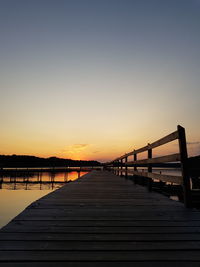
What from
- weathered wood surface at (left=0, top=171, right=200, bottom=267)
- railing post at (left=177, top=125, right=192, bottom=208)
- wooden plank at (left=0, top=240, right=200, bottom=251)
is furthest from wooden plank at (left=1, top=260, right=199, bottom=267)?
railing post at (left=177, top=125, right=192, bottom=208)

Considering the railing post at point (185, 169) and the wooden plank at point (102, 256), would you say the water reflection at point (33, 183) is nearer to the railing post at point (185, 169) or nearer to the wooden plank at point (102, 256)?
the railing post at point (185, 169)

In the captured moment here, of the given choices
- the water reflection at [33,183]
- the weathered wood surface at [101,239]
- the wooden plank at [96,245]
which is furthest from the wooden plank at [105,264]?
the water reflection at [33,183]

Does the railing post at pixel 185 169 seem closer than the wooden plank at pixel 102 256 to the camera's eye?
No

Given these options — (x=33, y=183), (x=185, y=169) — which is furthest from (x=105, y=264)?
(x=33, y=183)

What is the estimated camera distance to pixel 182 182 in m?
4.32

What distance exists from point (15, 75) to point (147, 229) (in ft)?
48.7

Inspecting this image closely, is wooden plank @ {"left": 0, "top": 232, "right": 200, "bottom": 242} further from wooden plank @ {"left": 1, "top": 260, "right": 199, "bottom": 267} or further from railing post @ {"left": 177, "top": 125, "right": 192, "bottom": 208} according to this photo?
railing post @ {"left": 177, "top": 125, "right": 192, "bottom": 208}

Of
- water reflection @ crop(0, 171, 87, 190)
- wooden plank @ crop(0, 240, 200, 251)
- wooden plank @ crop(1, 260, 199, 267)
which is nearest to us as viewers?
wooden plank @ crop(1, 260, 199, 267)

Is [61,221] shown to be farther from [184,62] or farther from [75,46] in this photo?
A: [184,62]

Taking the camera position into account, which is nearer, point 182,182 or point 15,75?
point 182,182

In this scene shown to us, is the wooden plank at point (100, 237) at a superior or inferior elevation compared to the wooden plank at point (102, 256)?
superior

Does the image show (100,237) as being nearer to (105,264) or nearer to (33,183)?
(105,264)

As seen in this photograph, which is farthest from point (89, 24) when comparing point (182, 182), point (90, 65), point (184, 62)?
point (182, 182)

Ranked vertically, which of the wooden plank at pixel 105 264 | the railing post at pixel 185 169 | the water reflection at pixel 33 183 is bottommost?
the water reflection at pixel 33 183
